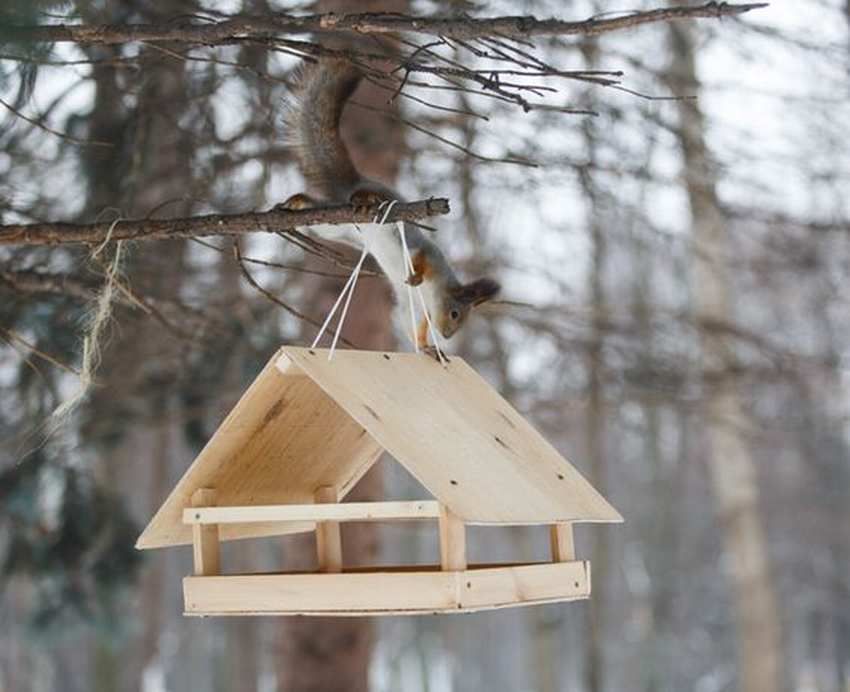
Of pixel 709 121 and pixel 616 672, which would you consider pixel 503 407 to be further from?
pixel 616 672

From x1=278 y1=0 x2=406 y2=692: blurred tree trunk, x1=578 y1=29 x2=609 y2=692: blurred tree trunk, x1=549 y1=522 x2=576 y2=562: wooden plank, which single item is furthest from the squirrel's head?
x1=278 y1=0 x2=406 y2=692: blurred tree trunk

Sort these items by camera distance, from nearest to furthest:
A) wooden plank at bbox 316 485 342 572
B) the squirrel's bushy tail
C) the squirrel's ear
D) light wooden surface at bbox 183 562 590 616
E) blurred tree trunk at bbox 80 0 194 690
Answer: light wooden surface at bbox 183 562 590 616 < the squirrel's bushy tail < the squirrel's ear < wooden plank at bbox 316 485 342 572 < blurred tree trunk at bbox 80 0 194 690

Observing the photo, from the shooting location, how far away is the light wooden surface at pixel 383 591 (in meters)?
2.18

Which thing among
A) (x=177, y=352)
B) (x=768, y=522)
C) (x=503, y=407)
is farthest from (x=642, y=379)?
(x=768, y=522)

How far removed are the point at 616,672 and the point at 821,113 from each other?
17235 millimetres

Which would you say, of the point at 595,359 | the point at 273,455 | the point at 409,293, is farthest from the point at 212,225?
the point at 595,359

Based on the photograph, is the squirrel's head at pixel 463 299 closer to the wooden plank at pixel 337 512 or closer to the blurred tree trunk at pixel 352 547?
the wooden plank at pixel 337 512

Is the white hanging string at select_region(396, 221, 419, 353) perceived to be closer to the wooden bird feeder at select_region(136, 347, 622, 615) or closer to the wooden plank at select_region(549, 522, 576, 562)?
the wooden bird feeder at select_region(136, 347, 622, 615)

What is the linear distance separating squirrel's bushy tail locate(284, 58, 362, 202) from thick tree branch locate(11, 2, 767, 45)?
0.90 ft

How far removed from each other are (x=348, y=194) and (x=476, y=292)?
29cm

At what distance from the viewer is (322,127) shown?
8.15 ft

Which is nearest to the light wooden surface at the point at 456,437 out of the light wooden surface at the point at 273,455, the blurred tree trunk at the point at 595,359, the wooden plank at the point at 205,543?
the light wooden surface at the point at 273,455

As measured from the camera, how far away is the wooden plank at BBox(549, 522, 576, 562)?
2602 millimetres

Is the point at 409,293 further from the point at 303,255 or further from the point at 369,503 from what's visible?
the point at 303,255
